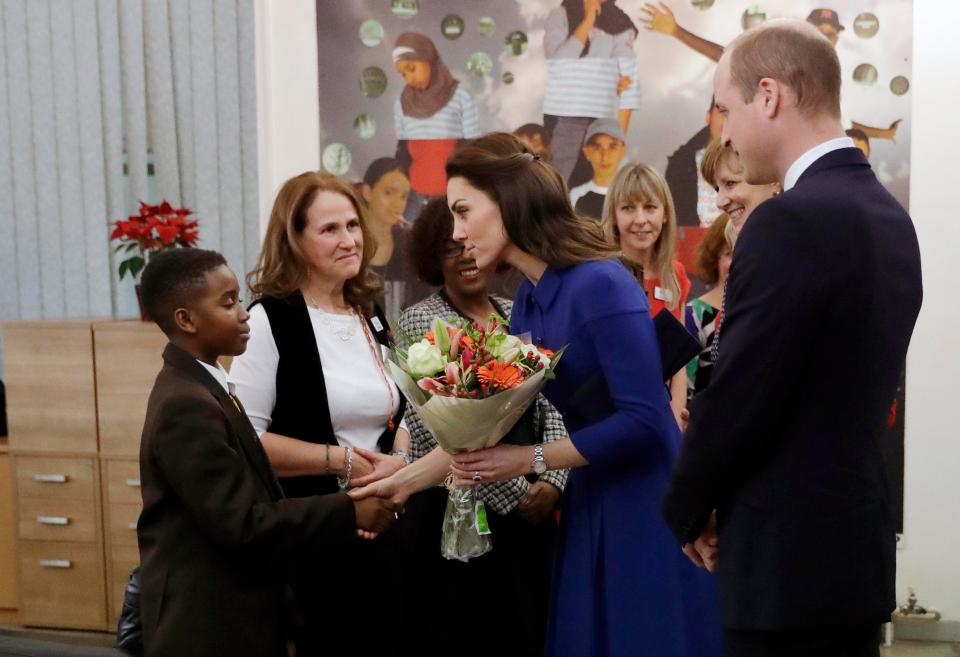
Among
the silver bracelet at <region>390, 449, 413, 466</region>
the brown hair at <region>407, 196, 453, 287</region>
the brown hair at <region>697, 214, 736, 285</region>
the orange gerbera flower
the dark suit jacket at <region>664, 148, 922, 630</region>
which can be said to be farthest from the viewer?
the brown hair at <region>697, 214, 736, 285</region>

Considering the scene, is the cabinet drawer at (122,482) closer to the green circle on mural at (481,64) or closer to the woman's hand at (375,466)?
the woman's hand at (375,466)

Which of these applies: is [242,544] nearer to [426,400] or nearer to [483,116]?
[426,400]

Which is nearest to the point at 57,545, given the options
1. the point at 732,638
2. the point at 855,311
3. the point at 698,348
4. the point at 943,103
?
the point at 698,348

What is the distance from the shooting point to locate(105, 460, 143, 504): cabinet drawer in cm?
444

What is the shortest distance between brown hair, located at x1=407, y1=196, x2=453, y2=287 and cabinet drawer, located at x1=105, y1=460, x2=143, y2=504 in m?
1.95

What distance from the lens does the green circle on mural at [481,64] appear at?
4.71 meters

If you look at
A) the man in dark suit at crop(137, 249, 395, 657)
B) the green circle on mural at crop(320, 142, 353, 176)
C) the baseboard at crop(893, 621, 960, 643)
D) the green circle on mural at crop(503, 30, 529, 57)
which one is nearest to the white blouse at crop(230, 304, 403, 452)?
Answer: the man in dark suit at crop(137, 249, 395, 657)

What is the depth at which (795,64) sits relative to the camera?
5.20ft

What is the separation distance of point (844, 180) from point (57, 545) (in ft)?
13.2

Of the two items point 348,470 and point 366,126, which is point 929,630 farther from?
point 366,126

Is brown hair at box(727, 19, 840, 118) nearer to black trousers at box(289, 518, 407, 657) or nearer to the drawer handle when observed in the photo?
black trousers at box(289, 518, 407, 657)

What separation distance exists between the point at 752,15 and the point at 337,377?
2.81m

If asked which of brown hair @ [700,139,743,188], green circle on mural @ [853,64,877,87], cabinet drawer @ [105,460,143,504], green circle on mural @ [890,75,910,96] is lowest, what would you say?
cabinet drawer @ [105,460,143,504]

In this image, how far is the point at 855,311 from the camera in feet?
4.91
